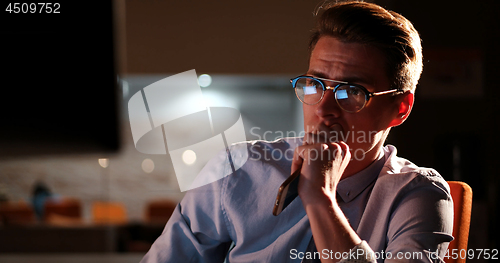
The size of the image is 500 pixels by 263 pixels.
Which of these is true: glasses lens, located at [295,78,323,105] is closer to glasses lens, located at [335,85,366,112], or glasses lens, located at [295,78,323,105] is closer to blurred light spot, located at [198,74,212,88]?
glasses lens, located at [335,85,366,112]

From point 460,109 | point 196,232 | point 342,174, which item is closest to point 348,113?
point 342,174

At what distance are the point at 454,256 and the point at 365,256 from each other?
0.37m

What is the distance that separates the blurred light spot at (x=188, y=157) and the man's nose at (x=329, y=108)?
2.03 metres

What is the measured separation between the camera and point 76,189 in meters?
3.43

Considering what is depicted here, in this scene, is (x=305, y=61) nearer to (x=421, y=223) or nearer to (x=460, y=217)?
(x=460, y=217)

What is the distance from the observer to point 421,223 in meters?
0.93

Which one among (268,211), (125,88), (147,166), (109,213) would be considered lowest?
(109,213)

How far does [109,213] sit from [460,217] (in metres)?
3.00

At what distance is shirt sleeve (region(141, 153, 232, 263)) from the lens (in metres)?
1.09

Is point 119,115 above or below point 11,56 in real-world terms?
below

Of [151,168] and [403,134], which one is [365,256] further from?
[151,168]

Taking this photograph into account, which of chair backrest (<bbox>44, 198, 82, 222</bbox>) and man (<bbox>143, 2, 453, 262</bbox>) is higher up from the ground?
man (<bbox>143, 2, 453, 262</bbox>)

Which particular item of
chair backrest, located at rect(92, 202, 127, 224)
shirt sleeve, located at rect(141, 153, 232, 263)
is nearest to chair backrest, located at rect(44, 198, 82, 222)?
chair backrest, located at rect(92, 202, 127, 224)

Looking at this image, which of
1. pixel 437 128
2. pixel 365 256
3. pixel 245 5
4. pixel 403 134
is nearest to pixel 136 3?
pixel 245 5
